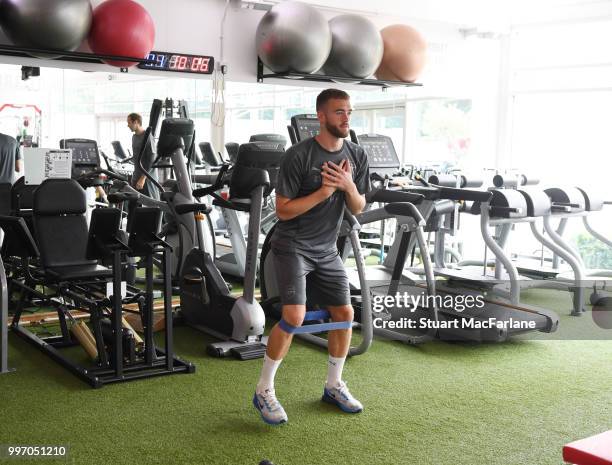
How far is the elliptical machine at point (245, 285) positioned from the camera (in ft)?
16.1

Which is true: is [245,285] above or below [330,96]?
below

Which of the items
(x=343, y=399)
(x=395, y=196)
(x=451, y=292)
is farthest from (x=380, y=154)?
(x=343, y=399)

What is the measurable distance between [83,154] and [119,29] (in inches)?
53.5

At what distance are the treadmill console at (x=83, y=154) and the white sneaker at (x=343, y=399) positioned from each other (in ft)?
11.8

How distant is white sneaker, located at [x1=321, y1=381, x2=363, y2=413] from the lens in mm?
3932

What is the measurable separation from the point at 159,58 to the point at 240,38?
948 mm

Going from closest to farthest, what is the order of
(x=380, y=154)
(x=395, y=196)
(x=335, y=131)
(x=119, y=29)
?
(x=335, y=131) < (x=395, y=196) < (x=119, y=29) < (x=380, y=154)

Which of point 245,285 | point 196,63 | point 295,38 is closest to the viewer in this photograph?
point 245,285

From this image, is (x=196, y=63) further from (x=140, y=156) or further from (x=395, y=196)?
(x=395, y=196)

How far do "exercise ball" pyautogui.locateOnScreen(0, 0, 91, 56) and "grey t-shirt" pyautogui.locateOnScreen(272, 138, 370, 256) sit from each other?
2.77 m

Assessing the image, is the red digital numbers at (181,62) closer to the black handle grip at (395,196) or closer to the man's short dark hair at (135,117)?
the man's short dark hair at (135,117)

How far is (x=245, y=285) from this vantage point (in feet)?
16.5

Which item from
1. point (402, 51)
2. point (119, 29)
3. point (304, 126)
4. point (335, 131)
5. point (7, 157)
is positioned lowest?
point (7, 157)

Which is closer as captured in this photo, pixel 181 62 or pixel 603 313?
pixel 603 313
